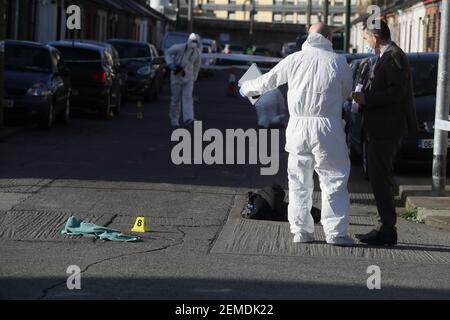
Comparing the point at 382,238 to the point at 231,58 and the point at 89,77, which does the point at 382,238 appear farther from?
the point at 89,77

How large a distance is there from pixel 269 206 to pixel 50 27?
32.0 m

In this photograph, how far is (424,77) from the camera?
16.7 metres

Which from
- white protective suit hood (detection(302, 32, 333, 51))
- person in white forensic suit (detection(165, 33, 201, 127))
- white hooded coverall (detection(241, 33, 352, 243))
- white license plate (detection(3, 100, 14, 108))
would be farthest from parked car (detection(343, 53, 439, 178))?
white license plate (detection(3, 100, 14, 108))

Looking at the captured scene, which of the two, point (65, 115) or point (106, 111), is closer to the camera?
point (65, 115)

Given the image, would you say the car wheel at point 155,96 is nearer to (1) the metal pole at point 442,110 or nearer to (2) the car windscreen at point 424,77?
(2) the car windscreen at point 424,77

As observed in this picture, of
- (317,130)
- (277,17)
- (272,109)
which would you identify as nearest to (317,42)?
(317,130)

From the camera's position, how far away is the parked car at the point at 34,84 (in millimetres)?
20750

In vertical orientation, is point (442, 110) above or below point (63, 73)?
below

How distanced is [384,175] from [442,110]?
10.7 feet

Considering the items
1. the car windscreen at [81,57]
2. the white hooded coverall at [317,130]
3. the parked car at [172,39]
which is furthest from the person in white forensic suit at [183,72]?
the parked car at [172,39]

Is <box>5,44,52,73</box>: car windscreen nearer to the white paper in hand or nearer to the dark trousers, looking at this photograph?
the white paper in hand

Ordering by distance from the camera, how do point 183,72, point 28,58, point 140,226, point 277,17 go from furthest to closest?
point 277,17 < point 183,72 < point 28,58 < point 140,226

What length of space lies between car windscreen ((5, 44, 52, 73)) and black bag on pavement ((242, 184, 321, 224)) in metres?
10.9

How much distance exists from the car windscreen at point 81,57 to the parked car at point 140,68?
7041 mm
